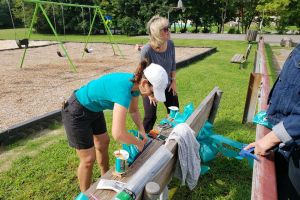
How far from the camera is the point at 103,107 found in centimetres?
259

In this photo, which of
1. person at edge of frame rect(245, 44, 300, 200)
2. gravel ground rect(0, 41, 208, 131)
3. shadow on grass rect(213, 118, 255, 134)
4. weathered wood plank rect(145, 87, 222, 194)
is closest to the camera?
person at edge of frame rect(245, 44, 300, 200)

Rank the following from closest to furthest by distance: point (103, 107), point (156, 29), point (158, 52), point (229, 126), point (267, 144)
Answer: point (267, 144)
point (103, 107)
point (156, 29)
point (158, 52)
point (229, 126)

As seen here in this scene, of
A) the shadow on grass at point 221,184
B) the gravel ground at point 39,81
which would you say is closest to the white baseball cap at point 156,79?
the shadow on grass at point 221,184

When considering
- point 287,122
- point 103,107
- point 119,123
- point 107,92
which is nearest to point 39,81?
point 103,107

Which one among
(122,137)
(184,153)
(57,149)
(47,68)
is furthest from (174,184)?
(47,68)

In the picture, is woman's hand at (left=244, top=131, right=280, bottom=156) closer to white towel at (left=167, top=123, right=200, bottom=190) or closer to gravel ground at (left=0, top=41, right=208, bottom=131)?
white towel at (left=167, top=123, right=200, bottom=190)

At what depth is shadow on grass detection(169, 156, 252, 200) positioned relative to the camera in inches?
130

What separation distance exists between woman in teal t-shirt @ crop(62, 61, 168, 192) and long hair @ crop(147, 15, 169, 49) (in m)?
1.26

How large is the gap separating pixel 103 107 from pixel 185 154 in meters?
0.84

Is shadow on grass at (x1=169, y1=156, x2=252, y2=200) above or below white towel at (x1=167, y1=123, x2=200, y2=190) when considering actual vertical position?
below

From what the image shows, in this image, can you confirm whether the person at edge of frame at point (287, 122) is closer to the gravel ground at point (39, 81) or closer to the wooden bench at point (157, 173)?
the wooden bench at point (157, 173)

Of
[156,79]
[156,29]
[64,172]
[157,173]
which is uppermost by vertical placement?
[156,29]

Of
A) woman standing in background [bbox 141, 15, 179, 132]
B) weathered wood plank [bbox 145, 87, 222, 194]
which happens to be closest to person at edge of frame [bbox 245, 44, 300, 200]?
weathered wood plank [bbox 145, 87, 222, 194]

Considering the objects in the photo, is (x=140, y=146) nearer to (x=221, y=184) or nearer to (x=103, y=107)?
(x=103, y=107)
